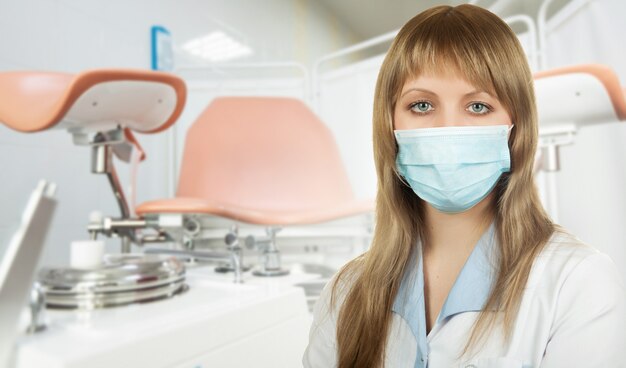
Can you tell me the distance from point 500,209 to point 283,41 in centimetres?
305

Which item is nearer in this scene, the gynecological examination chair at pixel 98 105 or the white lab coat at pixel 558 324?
the white lab coat at pixel 558 324

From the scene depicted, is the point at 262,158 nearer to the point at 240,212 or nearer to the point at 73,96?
the point at 240,212

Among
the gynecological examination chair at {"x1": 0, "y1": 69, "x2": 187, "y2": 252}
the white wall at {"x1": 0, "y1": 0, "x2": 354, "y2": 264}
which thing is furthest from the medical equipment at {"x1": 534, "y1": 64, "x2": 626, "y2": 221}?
the white wall at {"x1": 0, "y1": 0, "x2": 354, "y2": 264}

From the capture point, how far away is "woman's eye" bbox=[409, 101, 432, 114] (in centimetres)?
65

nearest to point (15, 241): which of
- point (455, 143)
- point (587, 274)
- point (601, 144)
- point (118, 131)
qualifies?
point (118, 131)

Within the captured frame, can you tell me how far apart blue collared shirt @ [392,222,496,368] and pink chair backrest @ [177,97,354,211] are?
3.89 feet

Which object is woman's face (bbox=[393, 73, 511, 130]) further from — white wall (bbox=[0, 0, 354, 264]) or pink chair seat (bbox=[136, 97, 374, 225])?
pink chair seat (bbox=[136, 97, 374, 225])

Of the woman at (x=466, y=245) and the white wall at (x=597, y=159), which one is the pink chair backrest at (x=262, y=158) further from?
the woman at (x=466, y=245)

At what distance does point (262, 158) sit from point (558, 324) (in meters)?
1.54

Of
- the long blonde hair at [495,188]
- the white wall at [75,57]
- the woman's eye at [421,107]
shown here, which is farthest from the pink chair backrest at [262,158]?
the woman's eye at [421,107]

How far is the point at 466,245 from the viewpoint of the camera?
27.5 inches

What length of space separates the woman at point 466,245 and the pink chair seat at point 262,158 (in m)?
1.14

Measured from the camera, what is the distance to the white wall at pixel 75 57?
1.59 meters

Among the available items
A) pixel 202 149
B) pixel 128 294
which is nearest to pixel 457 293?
pixel 128 294
